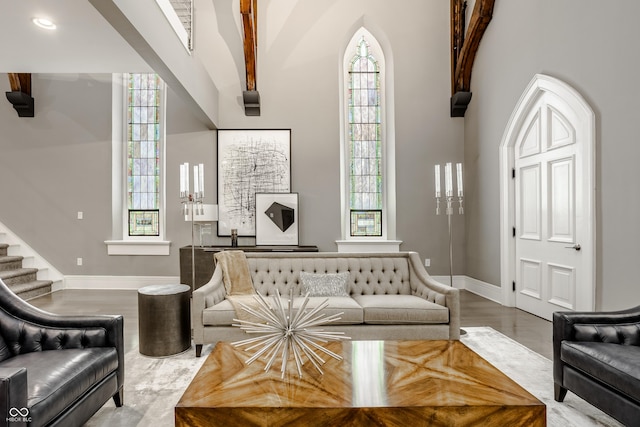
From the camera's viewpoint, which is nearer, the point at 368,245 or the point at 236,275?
the point at 236,275

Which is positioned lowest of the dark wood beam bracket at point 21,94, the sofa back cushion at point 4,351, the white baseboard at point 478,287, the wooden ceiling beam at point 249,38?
the white baseboard at point 478,287

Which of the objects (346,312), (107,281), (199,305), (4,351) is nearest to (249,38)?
(199,305)

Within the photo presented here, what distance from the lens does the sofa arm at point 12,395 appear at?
136cm

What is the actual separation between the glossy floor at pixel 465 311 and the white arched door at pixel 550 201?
32cm

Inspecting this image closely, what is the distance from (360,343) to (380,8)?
5587 mm

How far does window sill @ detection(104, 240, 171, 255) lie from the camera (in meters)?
5.95

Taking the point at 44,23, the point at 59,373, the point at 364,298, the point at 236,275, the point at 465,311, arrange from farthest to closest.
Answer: the point at 465,311 → the point at 236,275 → the point at 364,298 → the point at 44,23 → the point at 59,373

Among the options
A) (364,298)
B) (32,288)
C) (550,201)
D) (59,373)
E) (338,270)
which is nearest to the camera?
(59,373)

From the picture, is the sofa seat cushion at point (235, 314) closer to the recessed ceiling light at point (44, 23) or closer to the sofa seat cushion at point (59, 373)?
the sofa seat cushion at point (59, 373)

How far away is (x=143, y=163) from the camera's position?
6.18 metres

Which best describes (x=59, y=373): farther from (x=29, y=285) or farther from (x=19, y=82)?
(x=19, y=82)

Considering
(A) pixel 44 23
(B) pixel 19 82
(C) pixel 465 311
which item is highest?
(B) pixel 19 82

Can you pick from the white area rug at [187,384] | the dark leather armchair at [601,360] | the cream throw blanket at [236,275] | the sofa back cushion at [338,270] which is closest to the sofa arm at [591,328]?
the dark leather armchair at [601,360]

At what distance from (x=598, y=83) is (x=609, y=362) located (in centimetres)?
256
